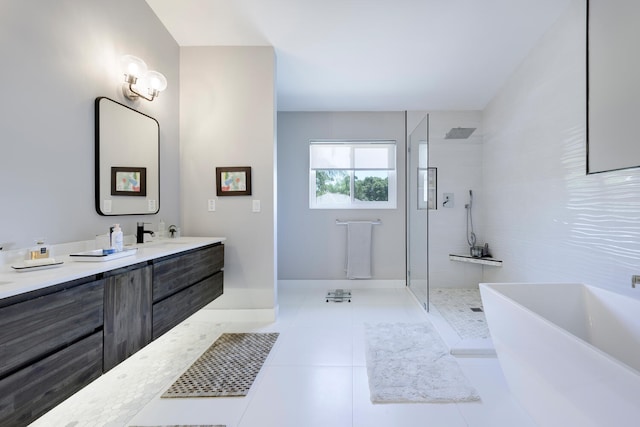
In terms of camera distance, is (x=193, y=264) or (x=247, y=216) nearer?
(x=193, y=264)

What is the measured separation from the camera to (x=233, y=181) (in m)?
2.59

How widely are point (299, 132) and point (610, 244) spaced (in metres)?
3.29

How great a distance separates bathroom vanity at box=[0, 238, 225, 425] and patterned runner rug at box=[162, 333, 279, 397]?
14.5 inches

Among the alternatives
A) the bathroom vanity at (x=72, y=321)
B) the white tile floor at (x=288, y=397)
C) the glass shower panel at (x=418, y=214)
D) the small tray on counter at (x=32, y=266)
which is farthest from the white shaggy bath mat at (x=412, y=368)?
the small tray on counter at (x=32, y=266)

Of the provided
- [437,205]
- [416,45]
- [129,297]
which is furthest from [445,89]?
[129,297]

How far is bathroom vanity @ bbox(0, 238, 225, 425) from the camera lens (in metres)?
0.90

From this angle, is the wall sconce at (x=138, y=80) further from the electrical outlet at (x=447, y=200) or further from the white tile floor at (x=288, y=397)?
the electrical outlet at (x=447, y=200)

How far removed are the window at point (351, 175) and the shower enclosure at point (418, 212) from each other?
31cm

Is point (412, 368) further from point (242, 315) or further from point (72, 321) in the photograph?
point (72, 321)

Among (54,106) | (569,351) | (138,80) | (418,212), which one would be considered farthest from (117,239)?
(418,212)

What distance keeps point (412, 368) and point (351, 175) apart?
259 centimetres

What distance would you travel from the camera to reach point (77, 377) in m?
1.11

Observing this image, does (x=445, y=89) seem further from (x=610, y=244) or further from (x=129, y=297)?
(x=129, y=297)

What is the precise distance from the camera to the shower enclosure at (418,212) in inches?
115
